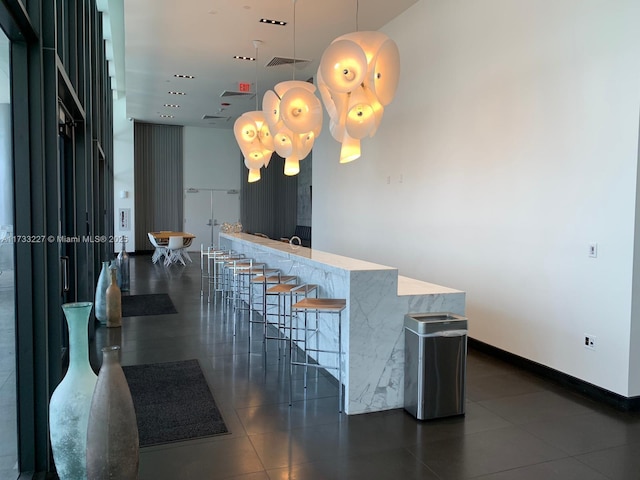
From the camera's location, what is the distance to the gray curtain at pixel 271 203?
16016mm

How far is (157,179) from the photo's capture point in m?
14.9

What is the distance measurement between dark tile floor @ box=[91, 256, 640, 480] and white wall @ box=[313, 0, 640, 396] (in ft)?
1.70

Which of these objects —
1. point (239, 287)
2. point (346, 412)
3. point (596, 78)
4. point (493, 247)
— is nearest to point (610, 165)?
point (596, 78)

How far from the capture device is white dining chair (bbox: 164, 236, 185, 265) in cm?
1186

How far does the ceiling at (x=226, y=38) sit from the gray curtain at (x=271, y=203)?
207 inches

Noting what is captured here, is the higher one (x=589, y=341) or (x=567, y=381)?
(x=589, y=341)

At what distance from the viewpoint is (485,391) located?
3.81 m

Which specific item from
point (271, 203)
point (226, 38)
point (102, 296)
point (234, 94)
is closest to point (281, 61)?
point (226, 38)

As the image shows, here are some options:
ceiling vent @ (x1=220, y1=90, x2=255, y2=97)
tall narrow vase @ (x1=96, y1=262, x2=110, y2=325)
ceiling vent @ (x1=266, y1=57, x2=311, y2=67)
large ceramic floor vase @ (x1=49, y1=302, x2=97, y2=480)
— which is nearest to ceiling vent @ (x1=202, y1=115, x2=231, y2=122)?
ceiling vent @ (x1=220, y1=90, x2=255, y2=97)

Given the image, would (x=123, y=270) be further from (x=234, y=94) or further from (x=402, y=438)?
(x=402, y=438)

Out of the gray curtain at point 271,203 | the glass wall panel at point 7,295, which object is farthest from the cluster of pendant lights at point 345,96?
the gray curtain at point 271,203

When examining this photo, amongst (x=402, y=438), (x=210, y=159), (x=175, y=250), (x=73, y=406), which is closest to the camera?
(x=73, y=406)

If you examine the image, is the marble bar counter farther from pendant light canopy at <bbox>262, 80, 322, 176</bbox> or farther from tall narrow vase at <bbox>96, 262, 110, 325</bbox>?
tall narrow vase at <bbox>96, 262, 110, 325</bbox>

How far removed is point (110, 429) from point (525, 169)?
3885mm
